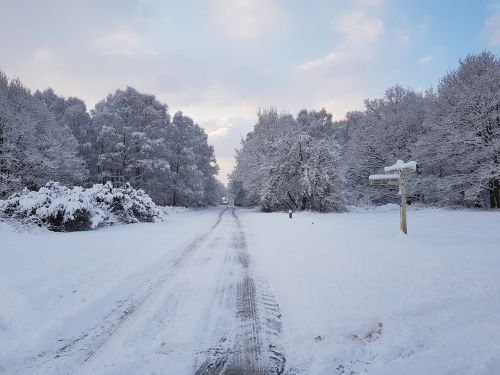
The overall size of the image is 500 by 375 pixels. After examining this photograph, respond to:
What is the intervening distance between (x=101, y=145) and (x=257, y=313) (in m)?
35.1

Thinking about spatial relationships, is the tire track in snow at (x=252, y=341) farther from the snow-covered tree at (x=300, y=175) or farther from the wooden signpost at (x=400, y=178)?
the snow-covered tree at (x=300, y=175)

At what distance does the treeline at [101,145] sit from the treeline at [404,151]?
9112 millimetres

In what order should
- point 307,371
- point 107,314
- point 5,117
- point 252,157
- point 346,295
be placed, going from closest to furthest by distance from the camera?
point 307,371 < point 107,314 < point 346,295 < point 5,117 < point 252,157

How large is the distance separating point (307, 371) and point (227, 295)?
233 centimetres

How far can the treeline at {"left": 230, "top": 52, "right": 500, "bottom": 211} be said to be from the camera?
71.6 ft

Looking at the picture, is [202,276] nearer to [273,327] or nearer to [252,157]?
[273,327]

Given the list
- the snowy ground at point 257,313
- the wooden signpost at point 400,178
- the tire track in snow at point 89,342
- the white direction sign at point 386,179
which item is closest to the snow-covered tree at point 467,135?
the wooden signpost at point 400,178

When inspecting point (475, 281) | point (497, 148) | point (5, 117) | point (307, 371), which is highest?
point (5, 117)

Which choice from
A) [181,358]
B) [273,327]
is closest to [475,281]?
[273,327]

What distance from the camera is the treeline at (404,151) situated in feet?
71.6

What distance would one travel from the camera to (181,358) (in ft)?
9.98

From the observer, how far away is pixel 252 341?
3447 millimetres

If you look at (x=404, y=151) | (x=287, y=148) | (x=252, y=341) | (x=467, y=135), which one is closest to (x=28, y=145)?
(x=287, y=148)

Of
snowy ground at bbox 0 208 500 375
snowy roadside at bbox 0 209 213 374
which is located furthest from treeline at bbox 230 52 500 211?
snowy roadside at bbox 0 209 213 374
